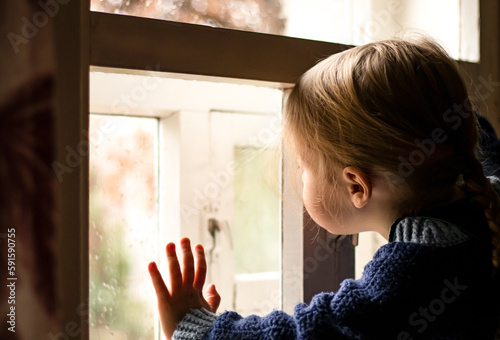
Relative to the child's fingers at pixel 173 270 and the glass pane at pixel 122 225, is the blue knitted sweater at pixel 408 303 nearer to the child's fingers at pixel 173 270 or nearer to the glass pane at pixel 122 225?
the child's fingers at pixel 173 270

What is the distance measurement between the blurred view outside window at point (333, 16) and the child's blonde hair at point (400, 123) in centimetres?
22

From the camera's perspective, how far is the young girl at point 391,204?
2.22 feet

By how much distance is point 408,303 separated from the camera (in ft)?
2.22

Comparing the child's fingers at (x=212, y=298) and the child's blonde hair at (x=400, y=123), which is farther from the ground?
the child's blonde hair at (x=400, y=123)

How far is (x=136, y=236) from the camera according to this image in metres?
1.05

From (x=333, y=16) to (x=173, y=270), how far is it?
675 mm

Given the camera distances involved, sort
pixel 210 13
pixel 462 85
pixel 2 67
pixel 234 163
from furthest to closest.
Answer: pixel 234 163
pixel 210 13
pixel 462 85
pixel 2 67

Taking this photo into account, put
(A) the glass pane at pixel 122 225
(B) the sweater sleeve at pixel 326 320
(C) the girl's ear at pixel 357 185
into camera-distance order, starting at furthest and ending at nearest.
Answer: (A) the glass pane at pixel 122 225, (C) the girl's ear at pixel 357 185, (B) the sweater sleeve at pixel 326 320

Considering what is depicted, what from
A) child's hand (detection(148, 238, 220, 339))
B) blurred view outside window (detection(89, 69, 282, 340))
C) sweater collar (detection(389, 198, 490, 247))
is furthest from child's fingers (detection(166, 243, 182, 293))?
sweater collar (detection(389, 198, 490, 247))

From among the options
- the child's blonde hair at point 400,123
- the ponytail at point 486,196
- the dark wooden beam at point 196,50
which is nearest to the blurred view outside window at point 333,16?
the dark wooden beam at point 196,50

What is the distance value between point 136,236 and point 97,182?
0.17 meters

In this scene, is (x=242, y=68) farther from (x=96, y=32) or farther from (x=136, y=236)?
(x=136, y=236)

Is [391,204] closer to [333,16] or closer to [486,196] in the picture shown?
[486,196]

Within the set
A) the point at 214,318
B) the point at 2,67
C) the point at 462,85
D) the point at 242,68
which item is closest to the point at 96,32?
the point at 2,67
